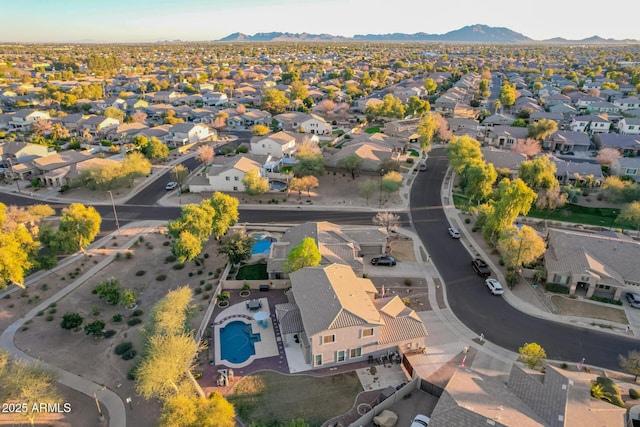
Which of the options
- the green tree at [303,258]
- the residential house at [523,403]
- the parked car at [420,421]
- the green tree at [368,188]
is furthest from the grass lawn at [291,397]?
the green tree at [368,188]

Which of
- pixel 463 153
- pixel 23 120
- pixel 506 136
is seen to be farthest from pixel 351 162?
pixel 23 120

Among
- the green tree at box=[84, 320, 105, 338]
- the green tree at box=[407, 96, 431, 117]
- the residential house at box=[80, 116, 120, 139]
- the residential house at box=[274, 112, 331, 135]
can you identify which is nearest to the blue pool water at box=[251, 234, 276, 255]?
the green tree at box=[84, 320, 105, 338]

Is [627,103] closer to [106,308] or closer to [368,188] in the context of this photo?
[368,188]

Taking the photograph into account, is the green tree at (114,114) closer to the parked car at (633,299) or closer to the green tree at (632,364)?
the parked car at (633,299)

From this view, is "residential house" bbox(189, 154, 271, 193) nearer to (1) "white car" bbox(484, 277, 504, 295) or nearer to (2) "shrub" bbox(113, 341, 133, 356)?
(2) "shrub" bbox(113, 341, 133, 356)

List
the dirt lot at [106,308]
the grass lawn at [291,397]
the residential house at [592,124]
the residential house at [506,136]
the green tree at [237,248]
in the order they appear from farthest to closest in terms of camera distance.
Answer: the residential house at [592,124]
the residential house at [506,136]
the green tree at [237,248]
the dirt lot at [106,308]
the grass lawn at [291,397]

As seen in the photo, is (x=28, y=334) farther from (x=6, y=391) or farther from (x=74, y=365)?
(x=6, y=391)
